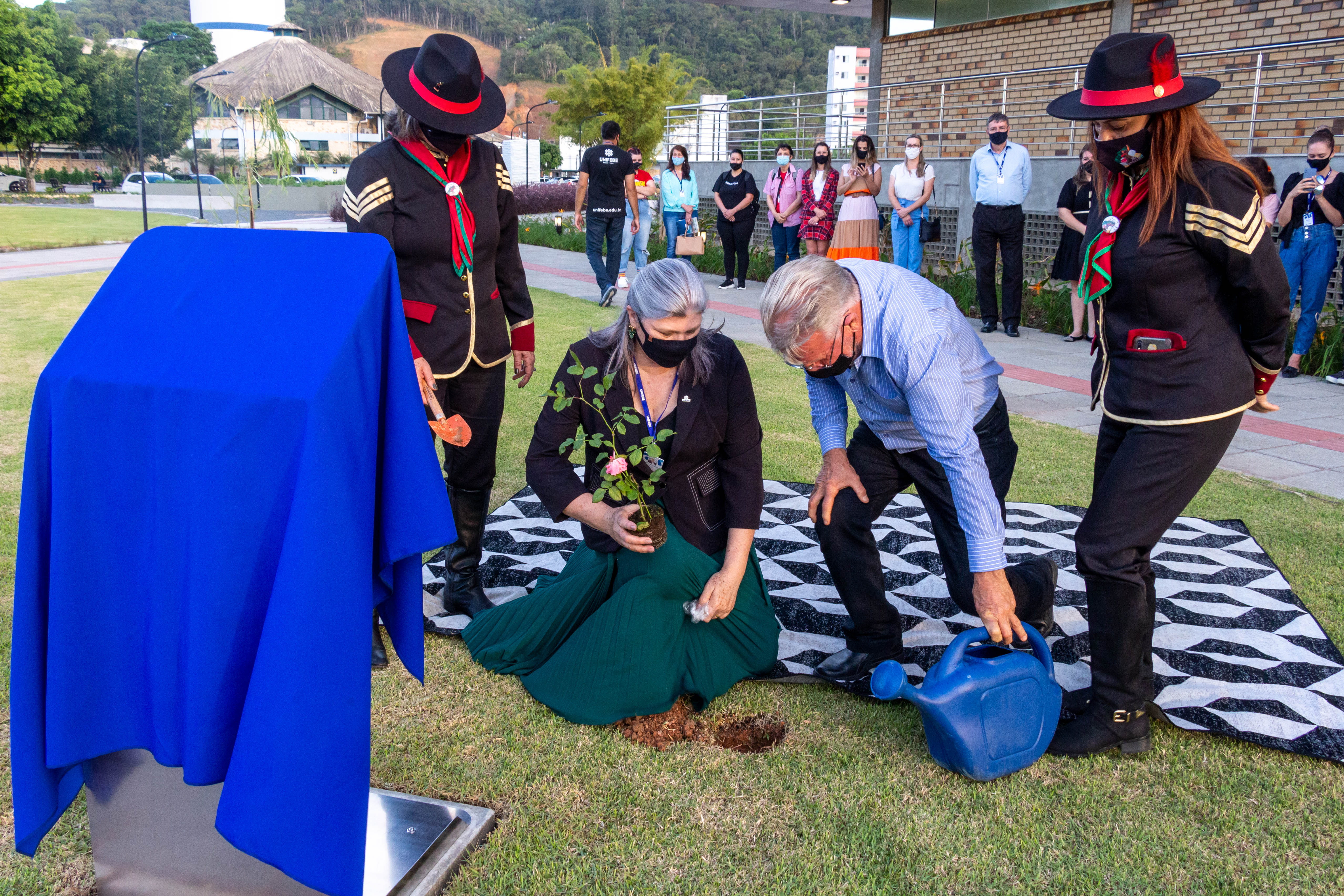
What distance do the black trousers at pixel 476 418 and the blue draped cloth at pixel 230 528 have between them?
1630 mm

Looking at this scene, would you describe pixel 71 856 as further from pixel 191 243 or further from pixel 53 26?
pixel 53 26

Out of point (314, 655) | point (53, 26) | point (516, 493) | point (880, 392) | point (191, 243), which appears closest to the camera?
point (314, 655)

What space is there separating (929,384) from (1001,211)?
7912 mm

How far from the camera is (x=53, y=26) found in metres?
74.2

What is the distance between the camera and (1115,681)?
280 centimetres

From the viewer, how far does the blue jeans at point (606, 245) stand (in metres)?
11.7

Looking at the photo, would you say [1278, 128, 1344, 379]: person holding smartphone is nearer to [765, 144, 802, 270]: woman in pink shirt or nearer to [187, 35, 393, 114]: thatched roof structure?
[765, 144, 802, 270]: woman in pink shirt

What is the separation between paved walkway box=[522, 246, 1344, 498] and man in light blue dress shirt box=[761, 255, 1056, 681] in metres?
1.16

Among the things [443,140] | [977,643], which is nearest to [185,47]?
[443,140]

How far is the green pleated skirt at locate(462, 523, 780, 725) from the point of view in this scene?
3.04 metres

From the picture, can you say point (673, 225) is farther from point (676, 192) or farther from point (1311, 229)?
point (1311, 229)

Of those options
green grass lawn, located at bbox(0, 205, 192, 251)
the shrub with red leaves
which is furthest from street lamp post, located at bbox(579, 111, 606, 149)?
green grass lawn, located at bbox(0, 205, 192, 251)

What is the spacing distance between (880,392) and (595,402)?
89 centimetres

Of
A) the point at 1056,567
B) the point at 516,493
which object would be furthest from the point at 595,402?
the point at 516,493
